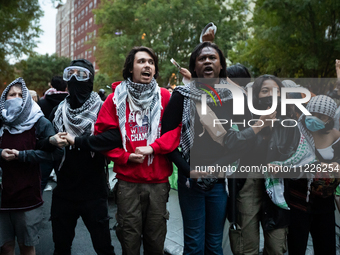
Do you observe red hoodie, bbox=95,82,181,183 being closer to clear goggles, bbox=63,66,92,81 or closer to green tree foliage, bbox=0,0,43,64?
clear goggles, bbox=63,66,92,81

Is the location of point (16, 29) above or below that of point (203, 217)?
above

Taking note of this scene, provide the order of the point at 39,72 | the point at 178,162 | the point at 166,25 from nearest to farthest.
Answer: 1. the point at 178,162
2. the point at 166,25
3. the point at 39,72

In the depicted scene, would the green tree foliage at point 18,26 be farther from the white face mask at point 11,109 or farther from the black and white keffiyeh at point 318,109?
the black and white keffiyeh at point 318,109

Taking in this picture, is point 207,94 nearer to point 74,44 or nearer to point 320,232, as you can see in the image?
point 320,232

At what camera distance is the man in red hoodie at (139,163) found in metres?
2.37

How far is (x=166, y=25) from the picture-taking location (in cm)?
1856

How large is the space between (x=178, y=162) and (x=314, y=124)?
1266 mm

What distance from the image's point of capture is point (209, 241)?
2.37 meters

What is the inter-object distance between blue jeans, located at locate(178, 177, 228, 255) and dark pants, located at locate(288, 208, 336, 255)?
647mm

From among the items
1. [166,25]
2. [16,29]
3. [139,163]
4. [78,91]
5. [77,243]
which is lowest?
[77,243]

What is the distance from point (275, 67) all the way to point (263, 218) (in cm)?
1073

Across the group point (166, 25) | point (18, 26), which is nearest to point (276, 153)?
point (18, 26)

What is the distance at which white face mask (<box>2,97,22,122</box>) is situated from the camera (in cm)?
254

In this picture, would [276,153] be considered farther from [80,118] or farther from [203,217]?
[80,118]
